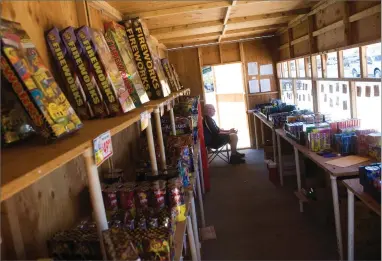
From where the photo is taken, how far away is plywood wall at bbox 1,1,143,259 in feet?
3.54

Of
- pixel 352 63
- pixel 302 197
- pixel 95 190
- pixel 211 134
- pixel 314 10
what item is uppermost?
pixel 314 10

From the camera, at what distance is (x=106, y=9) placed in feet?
7.87

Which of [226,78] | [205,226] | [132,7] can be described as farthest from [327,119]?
[226,78]

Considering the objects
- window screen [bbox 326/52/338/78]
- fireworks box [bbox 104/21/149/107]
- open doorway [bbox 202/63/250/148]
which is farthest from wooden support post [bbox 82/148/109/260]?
open doorway [bbox 202/63/250/148]

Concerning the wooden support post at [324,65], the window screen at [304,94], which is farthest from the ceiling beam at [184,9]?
the window screen at [304,94]

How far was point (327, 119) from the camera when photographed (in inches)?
168

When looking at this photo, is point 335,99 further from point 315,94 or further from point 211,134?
point 211,134

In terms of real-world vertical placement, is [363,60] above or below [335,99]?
above

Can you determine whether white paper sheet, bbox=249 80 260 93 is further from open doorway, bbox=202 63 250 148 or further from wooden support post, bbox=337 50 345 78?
wooden support post, bbox=337 50 345 78

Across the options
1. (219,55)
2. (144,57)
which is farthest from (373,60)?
(219,55)

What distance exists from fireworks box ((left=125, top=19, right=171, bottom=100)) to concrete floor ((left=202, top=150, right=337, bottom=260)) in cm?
189

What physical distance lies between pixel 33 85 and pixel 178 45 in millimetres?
6494

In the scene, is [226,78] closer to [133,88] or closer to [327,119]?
[327,119]

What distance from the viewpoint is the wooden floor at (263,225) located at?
3275 mm
